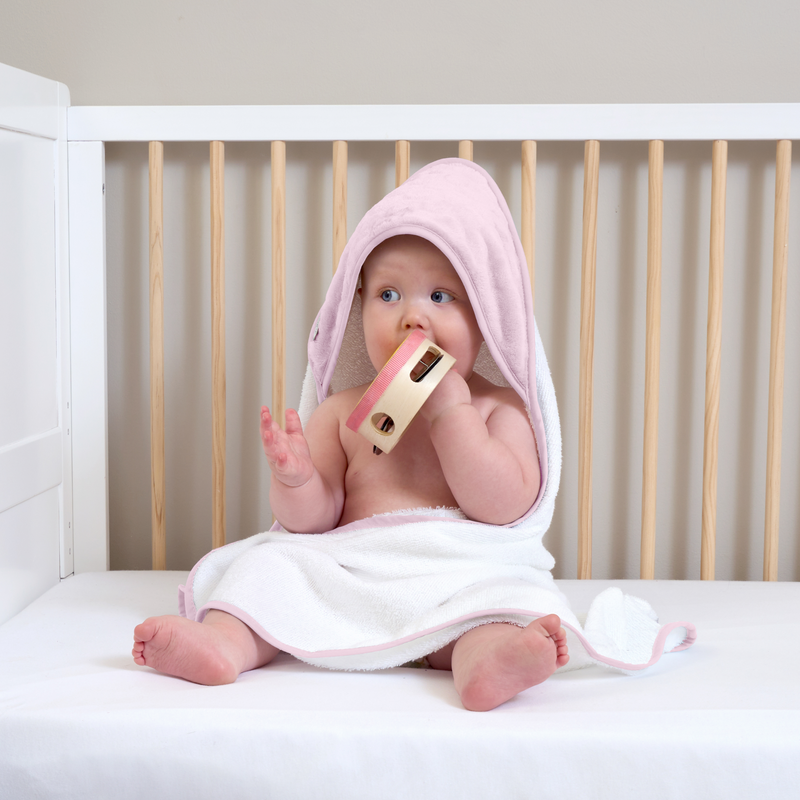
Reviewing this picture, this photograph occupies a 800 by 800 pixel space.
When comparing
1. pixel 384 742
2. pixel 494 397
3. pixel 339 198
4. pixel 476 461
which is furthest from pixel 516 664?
pixel 339 198

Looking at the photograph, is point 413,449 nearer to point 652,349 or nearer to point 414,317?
point 414,317

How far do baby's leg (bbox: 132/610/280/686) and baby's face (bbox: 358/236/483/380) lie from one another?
0.32 metres

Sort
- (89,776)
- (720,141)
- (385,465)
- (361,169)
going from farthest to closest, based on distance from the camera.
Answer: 1. (361,169)
2. (720,141)
3. (385,465)
4. (89,776)

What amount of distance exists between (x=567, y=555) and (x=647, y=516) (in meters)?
0.16

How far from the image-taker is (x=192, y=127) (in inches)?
39.4

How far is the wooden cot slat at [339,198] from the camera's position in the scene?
999 mm

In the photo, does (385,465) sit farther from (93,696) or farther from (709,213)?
(709,213)

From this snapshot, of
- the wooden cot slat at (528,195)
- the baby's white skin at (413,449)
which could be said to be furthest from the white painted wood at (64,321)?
the wooden cot slat at (528,195)

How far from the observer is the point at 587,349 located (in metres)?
1.02

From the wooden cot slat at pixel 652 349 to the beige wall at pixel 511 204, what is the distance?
3.6 inches

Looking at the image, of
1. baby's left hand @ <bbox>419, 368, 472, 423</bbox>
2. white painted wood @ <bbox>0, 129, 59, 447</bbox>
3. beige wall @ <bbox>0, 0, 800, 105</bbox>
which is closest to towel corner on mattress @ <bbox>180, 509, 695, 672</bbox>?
baby's left hand @ <bbox>419, 368, 472, 423</bbox>

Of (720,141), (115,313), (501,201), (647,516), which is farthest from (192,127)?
(647,516)

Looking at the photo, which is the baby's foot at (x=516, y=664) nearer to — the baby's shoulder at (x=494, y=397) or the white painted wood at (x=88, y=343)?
the baby's shoulder at (x=494, y=397)

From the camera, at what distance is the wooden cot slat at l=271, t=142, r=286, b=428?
39.6 inches
